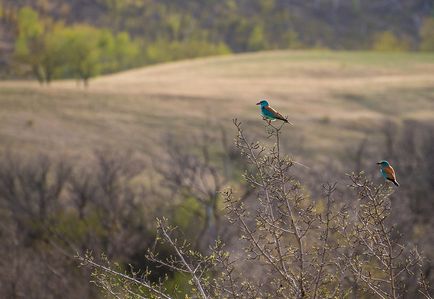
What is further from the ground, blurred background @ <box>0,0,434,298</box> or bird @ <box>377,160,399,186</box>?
bird @ <box>377,160,399,186</box>

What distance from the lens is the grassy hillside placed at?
165 ft

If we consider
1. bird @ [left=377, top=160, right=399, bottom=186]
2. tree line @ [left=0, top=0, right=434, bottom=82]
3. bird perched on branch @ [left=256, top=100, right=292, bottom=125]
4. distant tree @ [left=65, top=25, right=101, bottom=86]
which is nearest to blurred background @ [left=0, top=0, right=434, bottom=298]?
distant tree @ [left=65, top=25, right=101, bottom=86]

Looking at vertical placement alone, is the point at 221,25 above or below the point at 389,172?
below

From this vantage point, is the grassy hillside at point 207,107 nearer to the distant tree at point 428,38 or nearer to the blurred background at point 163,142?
the blurred background at point 163,142

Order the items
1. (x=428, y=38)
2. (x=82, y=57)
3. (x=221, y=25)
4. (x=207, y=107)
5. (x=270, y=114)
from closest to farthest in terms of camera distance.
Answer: (x=270, y=114)
(x=207, y=107)
(x=82, y=57)
(x=428, y=38)
(x=221, y=25)

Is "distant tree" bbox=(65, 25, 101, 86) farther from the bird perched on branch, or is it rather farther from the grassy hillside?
the bird perched on branch

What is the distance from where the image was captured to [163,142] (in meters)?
49.2

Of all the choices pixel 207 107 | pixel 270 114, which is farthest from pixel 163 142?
pixel 270 114

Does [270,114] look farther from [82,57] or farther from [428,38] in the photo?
[428,38]

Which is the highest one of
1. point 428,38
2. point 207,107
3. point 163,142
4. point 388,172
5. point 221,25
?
point 388,172

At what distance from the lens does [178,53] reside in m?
131

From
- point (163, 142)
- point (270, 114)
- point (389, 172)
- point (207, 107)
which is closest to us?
point (389, 172)

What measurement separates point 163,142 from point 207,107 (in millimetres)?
11242

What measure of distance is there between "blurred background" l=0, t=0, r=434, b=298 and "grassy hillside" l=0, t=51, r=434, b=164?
15 cm
